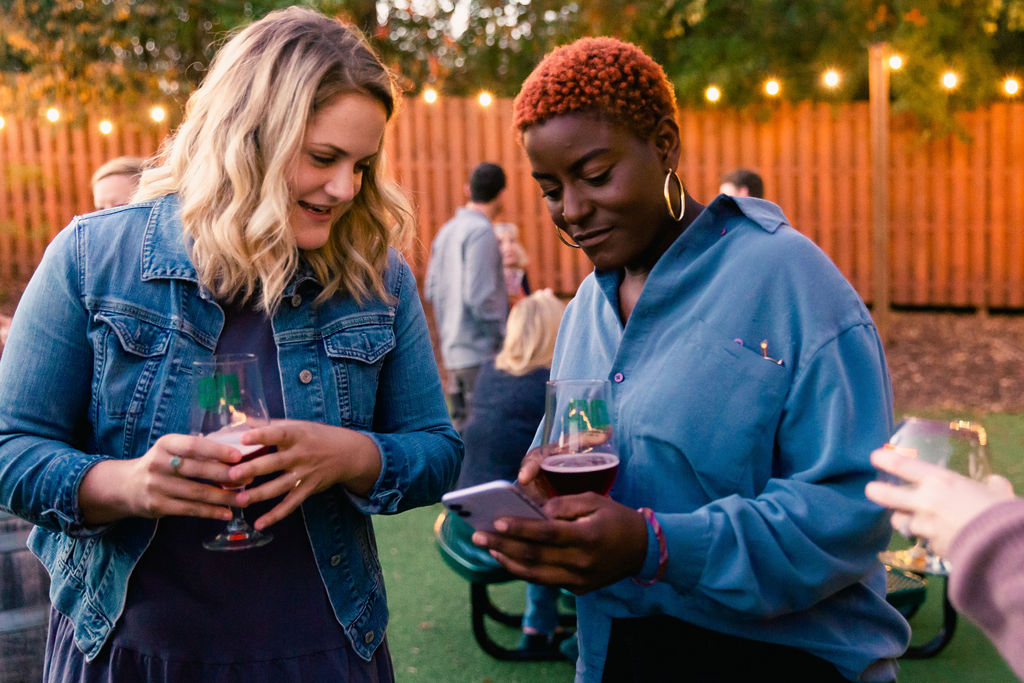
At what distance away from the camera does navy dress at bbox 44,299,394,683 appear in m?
1.76

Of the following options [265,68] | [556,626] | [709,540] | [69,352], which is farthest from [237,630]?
[556,626]

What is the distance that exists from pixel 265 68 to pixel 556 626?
3132 millimetres

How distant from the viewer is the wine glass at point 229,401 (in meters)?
1.59

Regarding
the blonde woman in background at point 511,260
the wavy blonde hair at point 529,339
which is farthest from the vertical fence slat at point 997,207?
the wavy blonde hair at point 529,339

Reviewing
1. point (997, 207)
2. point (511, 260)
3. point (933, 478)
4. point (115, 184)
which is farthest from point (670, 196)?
point (997, 207)

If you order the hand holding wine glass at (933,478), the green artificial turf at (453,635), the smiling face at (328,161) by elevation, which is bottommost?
the green artificial turf at (453,635)

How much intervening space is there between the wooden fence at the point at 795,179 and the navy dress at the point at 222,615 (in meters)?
10.5

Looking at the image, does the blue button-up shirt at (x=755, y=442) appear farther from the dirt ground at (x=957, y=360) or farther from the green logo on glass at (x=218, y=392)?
the dirt ground at (x=957, y=360)

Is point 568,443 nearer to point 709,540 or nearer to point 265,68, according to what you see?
point 709,540

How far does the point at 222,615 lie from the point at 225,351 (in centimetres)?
51

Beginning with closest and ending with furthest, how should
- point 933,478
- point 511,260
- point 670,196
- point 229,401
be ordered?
point 933,478 < point 229,401 < point 670,196 < point 511,260

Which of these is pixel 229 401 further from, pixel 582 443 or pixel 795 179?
pixel 795 179

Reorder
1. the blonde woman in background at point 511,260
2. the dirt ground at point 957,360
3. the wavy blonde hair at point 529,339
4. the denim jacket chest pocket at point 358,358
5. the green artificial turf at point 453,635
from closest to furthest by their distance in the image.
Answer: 1. the denim jacket chest pocket at point 358,358
2. the green artificial turf at point 453,635
3. the wavy blonde hair at point 529,339
4. the blonde woman in background at point 511,260
5. the dirt ground at point 957,360

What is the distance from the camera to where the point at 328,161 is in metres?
1.82
